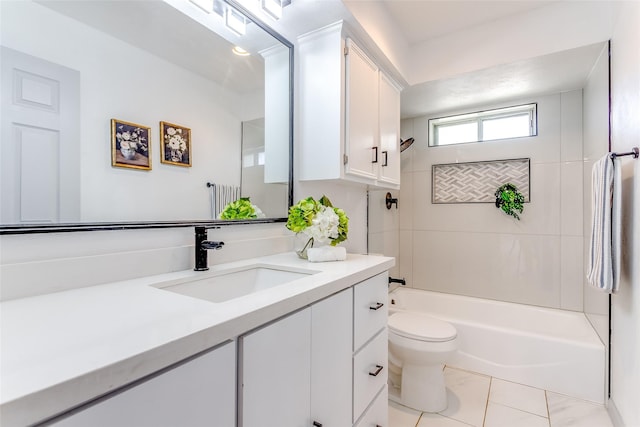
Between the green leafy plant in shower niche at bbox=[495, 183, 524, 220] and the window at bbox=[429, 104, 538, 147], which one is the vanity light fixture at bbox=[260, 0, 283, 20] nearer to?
the window at bbox=[429, 104, 538, 147]

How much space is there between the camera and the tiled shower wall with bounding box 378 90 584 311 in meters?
2.45

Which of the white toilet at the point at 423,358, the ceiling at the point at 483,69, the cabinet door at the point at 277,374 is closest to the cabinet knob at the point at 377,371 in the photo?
the cabinet door at the point at 277,374

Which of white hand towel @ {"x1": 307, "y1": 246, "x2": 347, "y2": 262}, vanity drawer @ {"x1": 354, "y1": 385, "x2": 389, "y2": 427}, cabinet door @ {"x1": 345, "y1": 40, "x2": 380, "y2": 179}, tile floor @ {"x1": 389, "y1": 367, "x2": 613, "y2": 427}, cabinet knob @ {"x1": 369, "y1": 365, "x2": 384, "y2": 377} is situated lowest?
tile floor @ {"x1": 389, "y1": 367, "x2": 613, "y2": 427}

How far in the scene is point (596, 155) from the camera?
2.04 m

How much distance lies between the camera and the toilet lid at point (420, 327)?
183 cm

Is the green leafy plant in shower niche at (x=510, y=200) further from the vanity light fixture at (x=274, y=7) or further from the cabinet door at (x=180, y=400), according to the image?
the cabinet door at (x=180, y=400)

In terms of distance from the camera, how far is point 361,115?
1.72 m

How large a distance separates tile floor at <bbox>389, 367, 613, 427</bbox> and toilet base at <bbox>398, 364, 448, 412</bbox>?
39mm

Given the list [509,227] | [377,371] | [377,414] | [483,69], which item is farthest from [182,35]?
[509,227]

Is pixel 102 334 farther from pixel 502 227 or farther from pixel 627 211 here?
pixel 502 227

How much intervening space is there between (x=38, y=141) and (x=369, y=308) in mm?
1203

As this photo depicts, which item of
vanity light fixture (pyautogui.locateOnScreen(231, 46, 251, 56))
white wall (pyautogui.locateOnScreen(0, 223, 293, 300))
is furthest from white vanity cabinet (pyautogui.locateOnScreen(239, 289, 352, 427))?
vanity light fixture (pyautogui.locateOnScreen(231, 46, 251, 56))

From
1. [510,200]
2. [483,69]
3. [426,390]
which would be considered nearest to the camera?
[426,390]

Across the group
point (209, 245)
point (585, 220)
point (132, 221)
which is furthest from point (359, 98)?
point (585, 220)
